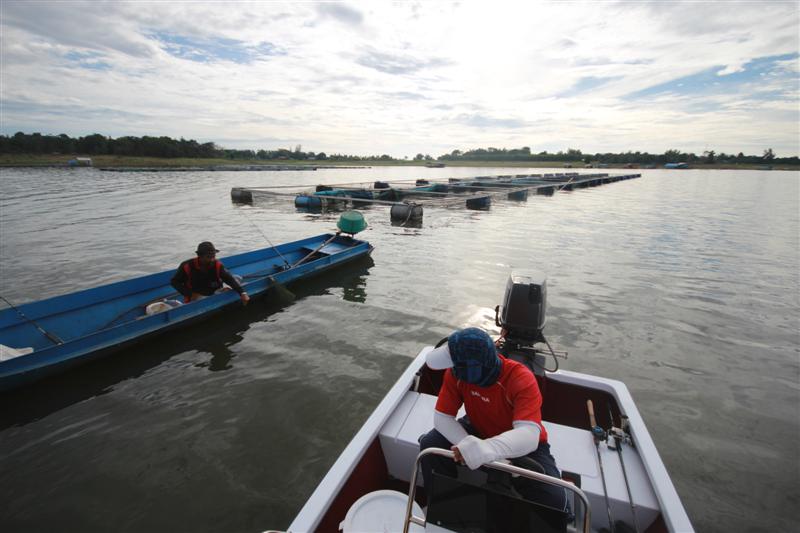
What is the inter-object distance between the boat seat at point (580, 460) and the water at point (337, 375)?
1.73 m

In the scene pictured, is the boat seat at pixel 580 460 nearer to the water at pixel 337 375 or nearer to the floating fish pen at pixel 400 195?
the water at pixel 337 375

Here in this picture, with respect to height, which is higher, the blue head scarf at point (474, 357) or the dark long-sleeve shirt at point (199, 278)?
the blue head scarf at point (474, 357)

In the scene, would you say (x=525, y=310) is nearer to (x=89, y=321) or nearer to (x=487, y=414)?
(x=487, y=414)

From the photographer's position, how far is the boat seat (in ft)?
11.6

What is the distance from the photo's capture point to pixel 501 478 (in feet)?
9.05

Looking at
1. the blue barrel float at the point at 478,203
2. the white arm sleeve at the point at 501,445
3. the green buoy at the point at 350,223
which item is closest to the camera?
the white arm sleeve at the point at 501,445

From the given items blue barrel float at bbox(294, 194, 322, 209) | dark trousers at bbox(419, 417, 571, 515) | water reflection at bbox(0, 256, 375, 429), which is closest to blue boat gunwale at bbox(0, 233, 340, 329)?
water reflection at bbox(0, 256, 375, 429)

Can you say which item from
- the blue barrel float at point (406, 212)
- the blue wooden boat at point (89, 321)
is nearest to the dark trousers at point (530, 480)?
the blue wooden boat at point (89, 321)

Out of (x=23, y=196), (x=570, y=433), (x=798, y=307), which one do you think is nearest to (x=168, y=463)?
(x=570, y=433)

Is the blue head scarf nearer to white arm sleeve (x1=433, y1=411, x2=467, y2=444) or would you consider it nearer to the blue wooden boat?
white arm sleeve (x1=433, y1=411, x2=467, y2=444)

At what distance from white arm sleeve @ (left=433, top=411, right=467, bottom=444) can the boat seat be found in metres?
0.84

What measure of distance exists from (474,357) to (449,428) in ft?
2.86

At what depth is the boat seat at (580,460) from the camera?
3.54m

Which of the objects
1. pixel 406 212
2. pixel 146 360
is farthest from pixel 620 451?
pixel 406 212
